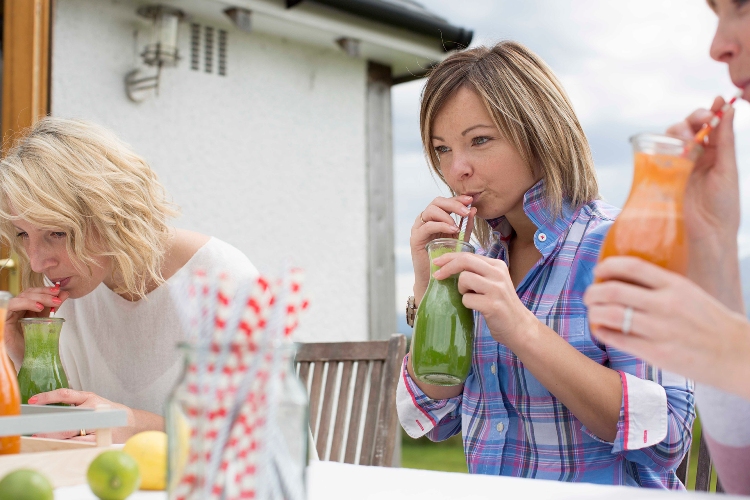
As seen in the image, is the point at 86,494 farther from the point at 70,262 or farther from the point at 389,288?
the point at 389,288

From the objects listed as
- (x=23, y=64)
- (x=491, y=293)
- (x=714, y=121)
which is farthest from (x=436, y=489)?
(x=23, y=64)

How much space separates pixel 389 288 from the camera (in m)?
5.00

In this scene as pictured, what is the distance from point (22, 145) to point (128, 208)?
358 mm

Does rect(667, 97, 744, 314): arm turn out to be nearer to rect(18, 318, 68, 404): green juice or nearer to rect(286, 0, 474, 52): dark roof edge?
rect(18, 318, 68, 404): green juice

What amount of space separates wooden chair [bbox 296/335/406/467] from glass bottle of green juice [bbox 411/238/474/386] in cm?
77

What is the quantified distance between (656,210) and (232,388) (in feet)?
1.76

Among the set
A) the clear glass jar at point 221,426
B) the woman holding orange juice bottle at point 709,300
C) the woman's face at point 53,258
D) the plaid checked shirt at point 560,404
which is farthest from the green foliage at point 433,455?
the clear glass jar at point 221,426

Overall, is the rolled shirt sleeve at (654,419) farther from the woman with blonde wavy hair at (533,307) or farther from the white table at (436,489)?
the white table at (436,489)

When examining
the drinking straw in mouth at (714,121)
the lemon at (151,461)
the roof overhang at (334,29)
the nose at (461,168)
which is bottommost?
the lemon at (151,461)

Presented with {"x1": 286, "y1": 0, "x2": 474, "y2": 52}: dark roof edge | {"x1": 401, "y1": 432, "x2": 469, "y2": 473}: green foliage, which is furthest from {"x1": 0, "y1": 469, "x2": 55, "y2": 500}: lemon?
{"x1": 401, "y1": 432, "x2": 469, "y2": 473}: green foliage

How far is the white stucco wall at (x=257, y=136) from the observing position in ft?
12.2

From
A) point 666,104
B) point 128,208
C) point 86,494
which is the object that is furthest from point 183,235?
point 666,104

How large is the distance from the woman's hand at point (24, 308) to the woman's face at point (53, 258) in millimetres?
44

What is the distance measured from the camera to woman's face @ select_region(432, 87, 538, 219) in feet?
5.76
